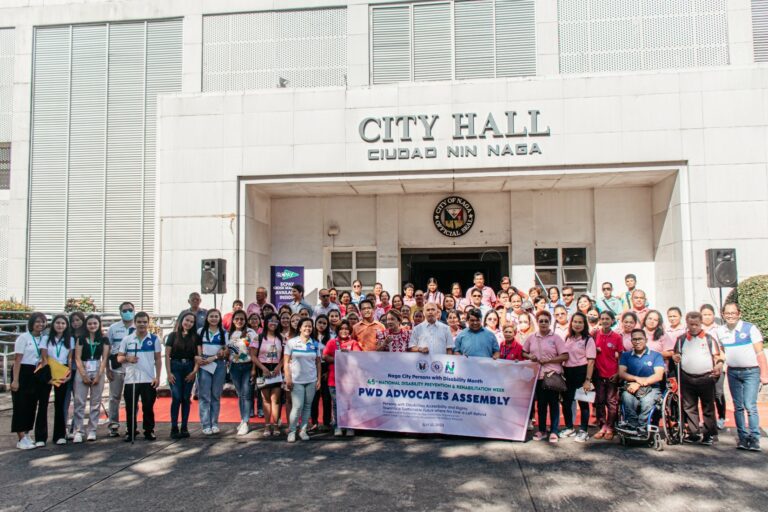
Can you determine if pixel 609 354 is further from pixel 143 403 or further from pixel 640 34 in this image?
pixel 640 34

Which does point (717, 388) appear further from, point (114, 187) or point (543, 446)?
point (114, 187)

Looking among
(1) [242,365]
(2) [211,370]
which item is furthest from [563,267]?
(2) [211,370]

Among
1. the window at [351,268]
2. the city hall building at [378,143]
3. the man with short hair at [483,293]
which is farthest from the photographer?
the window at [351,268]

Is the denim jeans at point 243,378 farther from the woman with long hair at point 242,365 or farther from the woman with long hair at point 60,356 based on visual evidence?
the woman with long hair at point 60,356

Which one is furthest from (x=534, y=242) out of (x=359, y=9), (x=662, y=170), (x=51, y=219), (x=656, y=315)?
(x=51, y=219)

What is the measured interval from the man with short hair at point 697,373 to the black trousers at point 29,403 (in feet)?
26.9

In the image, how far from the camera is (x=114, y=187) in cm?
1631

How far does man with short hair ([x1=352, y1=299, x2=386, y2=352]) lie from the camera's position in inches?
314

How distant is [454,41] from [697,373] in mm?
11010

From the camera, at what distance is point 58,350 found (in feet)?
24.2

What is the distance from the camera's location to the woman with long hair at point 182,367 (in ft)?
24.6

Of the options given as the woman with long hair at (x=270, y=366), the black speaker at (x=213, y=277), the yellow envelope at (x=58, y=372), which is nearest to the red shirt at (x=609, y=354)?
the woman with long hair at (x=270, y=366)

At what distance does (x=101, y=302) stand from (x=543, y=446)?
1400 centimetres

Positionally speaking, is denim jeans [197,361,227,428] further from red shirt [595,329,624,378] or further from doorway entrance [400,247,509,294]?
doorway entrance [400,247,509,294]
